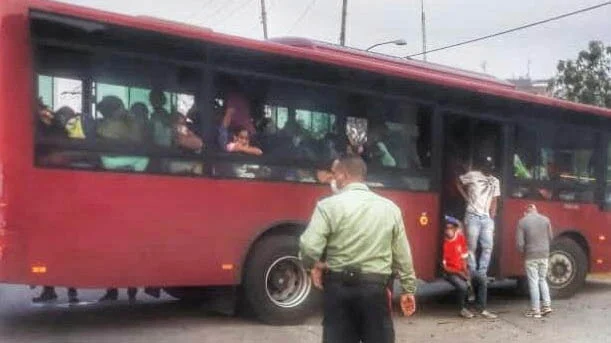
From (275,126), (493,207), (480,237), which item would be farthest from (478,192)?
(275,126)

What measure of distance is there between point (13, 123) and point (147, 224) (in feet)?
5.19

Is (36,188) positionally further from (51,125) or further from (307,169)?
(307,169)

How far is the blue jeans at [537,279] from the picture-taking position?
36.8 feet

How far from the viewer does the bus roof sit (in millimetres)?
8141

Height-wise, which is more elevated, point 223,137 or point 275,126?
point 275,126

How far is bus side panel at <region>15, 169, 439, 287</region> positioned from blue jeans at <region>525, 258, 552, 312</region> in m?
3.17

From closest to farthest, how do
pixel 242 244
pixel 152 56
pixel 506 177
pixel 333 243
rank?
pixel 333 243 → pixel 152 56 → pixel 242 244 → pixel 506 177

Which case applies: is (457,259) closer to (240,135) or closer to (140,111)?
(240,135)

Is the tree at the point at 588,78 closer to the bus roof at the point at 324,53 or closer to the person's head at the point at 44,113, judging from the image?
the bus roof at the point at 324,53

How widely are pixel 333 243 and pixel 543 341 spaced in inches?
190

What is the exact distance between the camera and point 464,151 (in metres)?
11.6

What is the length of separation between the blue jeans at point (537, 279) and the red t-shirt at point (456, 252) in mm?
1061

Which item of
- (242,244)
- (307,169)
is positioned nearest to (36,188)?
(242,244)

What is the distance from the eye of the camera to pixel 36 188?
787 cm
